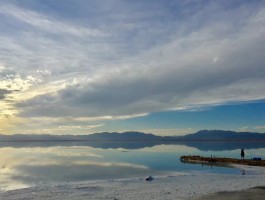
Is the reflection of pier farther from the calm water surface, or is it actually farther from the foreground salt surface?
the foreground salt surface

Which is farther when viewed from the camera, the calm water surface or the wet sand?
the calm water surface

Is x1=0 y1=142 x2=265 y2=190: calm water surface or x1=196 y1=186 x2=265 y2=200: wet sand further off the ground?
x1=0 y1=142 x2=265 y2=190: calm water surface

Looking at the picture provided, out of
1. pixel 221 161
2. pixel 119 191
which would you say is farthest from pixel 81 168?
pixel 221 161

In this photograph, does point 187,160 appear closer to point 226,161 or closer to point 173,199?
point 226,161

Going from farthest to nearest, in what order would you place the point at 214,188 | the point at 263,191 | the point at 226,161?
the point at 226,161 → the point at 214,188 → the point at 263,191

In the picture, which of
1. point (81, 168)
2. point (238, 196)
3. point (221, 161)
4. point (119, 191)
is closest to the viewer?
point (238, 196)

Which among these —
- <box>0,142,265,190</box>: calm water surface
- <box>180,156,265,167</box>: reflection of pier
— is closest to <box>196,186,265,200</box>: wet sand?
<box>0,142,265,190</box>: calm water surface

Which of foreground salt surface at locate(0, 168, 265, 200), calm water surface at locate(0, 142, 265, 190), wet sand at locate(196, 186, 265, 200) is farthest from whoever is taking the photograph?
calm water surface at locate(0, 142, 265, 190)

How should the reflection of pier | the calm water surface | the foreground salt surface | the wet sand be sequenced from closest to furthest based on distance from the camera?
1. the wet sand
2. the foreground salt surface
3. the calm water surface
4. the reflection of pier

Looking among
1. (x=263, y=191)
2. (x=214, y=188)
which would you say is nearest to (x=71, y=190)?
(x=214, y=188)

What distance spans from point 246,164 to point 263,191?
32.5 meters

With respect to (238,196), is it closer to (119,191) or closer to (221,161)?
(119,191)

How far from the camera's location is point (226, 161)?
65.1 m

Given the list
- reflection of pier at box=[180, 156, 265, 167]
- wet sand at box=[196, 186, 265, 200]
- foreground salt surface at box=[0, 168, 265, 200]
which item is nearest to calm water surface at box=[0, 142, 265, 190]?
Result: reflection of pier at box=[180, 156, 265, 167]
